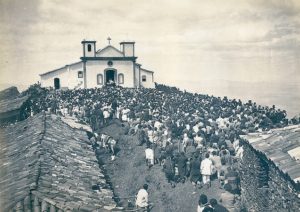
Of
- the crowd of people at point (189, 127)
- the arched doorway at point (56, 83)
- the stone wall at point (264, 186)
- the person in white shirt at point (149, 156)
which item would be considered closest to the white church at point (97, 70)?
the arched doorway at point (56, 83)

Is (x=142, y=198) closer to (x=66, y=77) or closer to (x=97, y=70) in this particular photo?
(x=97, y=70)

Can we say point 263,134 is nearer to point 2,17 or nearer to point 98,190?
point 98,190

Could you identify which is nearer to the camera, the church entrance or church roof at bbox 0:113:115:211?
church roof at bbox 0:113:115:211

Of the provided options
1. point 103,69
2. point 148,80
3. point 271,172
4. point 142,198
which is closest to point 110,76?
point 103,69

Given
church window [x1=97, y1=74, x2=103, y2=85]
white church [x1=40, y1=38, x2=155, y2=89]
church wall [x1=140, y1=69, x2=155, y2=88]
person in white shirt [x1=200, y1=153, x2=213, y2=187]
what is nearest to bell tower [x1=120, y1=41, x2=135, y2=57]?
white church [x1=40, y1=38, x2=155, y2=89]

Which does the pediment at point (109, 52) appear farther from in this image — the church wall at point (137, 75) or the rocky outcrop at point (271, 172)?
the rocky outcrop at point (271, 172)

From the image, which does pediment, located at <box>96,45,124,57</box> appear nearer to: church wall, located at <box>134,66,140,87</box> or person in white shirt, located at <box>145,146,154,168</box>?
church wall, located at <box>134,66,140,87</box>

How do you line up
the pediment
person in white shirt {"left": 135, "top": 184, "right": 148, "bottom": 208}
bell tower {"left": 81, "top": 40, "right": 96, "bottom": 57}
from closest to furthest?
person in white shirt {"left": 135, "top": 184, "right": 148, "bottom": 208}
bell tower {"left": 81, "top": 40, "right": 96, "bottom": 57}
the pediment
